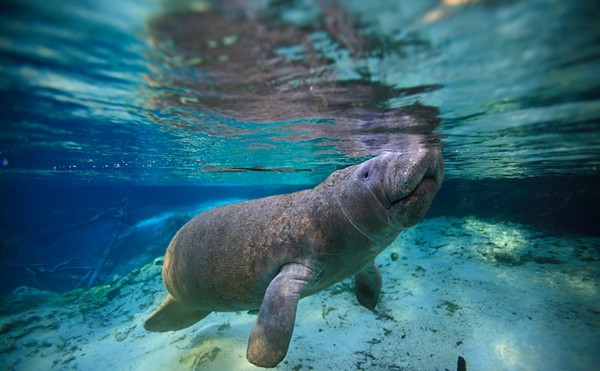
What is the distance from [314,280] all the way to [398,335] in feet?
9.79

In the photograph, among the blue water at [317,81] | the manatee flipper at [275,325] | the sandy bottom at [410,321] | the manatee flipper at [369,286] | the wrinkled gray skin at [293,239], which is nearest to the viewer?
the blue water at [317,81]

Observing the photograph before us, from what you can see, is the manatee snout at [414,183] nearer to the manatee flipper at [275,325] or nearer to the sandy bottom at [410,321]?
the manatee flipper at [275,325]

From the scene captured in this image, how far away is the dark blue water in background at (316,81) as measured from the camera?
298 centimetres

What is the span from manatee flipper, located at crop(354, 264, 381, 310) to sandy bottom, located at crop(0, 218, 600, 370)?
65cm

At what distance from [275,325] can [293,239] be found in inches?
45.1

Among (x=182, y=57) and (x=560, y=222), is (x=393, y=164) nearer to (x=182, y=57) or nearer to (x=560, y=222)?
(x=182, y=57)

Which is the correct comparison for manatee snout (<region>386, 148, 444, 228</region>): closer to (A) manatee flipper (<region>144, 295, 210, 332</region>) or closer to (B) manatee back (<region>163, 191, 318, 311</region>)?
(B) manatee back (<region>163, 191, 318, 311</region>)

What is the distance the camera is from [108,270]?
1560cm

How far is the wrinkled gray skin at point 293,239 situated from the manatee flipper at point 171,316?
1.26m

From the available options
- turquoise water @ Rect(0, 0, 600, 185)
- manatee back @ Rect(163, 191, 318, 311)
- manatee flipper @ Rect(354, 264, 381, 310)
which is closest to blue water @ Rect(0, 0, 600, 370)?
turquoise water @ Rect(0, 0, 600, 185)

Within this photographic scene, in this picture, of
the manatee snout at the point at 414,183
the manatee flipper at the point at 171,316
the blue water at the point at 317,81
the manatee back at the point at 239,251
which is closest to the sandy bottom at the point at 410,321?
the manatee flipper at the point at 171,316

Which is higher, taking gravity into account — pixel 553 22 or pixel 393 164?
pixel 553 22

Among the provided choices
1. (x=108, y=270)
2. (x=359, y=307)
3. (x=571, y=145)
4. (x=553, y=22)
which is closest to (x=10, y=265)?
(x=108, y=270)

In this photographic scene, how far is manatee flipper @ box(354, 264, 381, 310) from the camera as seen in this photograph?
578 cm
